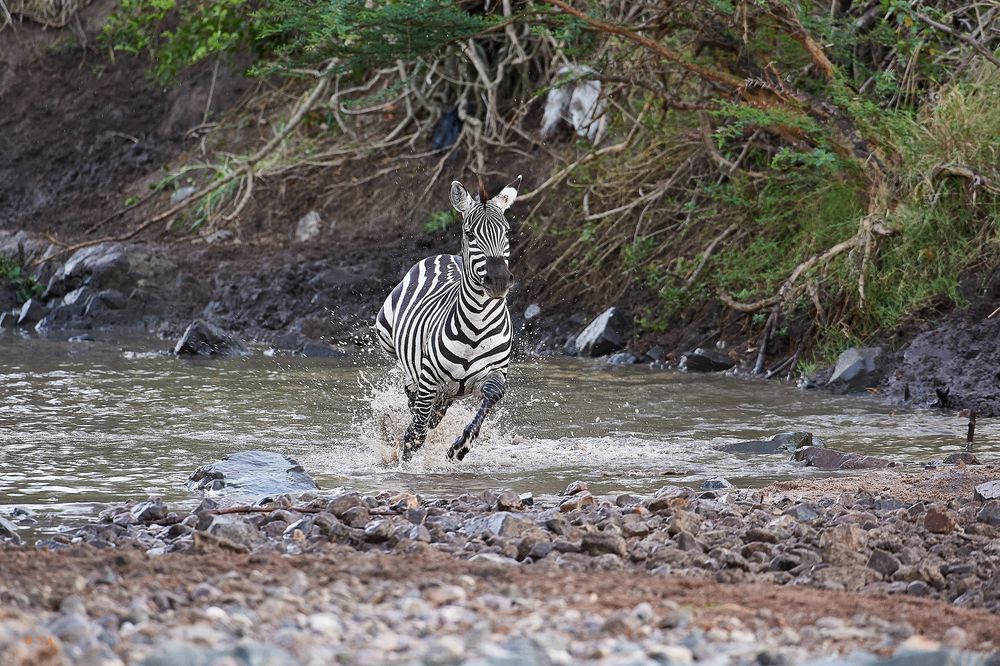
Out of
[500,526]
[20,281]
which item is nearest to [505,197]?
[500,526]

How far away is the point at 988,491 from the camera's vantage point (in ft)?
18.6

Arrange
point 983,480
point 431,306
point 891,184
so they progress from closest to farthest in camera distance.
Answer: point 983,480 → point 431,306 → point 891,184

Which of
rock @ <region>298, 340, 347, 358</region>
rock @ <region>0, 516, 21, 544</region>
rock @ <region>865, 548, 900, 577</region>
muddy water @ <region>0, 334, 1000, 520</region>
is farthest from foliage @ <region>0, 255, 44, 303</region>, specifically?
rock @ <region>865, 548, 900, 577</region>

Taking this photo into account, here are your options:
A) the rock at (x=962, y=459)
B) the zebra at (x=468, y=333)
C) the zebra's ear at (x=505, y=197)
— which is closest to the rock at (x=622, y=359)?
the zebra at (x=468, y=333)

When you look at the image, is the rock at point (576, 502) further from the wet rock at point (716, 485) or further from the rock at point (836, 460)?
the rock at point (836, 460)

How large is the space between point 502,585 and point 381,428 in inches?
182

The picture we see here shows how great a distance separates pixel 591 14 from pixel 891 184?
3257 mm

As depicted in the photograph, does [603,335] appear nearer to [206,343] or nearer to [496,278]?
[206,343]

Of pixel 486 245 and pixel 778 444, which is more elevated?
pixel 486 245

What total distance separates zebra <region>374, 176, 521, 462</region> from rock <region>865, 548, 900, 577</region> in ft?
10.2

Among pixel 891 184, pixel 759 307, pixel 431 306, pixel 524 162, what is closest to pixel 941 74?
pixel 891 184

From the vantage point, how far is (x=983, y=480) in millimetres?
6184

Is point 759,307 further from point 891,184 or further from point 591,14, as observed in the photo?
point 591,14

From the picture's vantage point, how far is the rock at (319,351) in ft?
41.8
